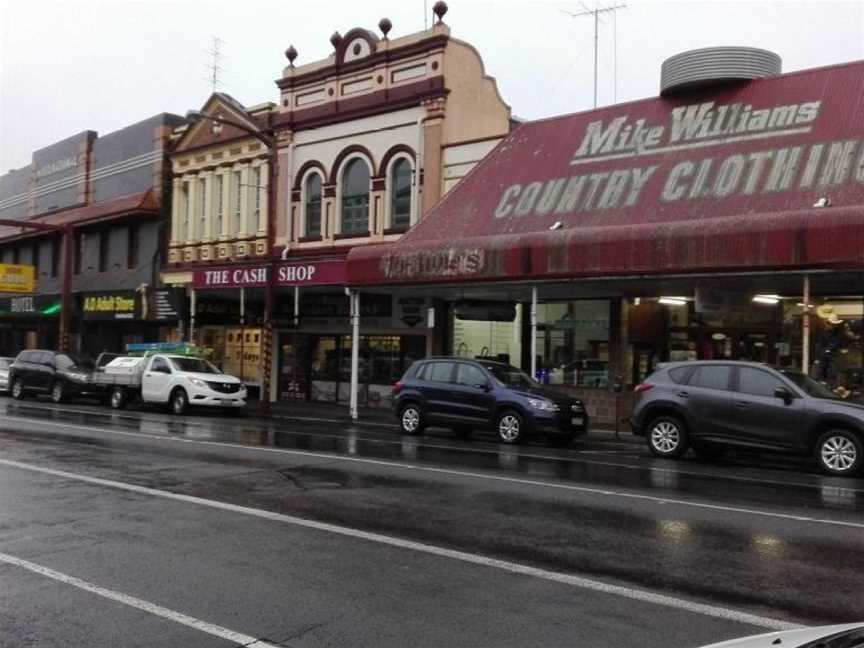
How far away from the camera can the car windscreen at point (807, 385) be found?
41.1ft

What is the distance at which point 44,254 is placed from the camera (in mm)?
41156

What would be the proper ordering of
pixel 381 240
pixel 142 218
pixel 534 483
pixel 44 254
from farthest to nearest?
pixel 44 254 → pixel 142 218 → pixel 381 240 → pixel 534 483

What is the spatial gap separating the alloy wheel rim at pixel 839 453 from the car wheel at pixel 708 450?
1.64 m

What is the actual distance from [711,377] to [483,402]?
4504 millimetres

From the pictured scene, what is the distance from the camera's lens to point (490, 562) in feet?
21.6

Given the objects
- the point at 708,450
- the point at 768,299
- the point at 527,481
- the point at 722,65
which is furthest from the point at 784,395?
the point at 722,65

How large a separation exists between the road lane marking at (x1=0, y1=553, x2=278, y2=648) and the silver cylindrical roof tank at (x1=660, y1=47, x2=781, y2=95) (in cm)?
1723

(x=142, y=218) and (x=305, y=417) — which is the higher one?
(x=142, y=218)

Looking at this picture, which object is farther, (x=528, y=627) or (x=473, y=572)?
(x=473, y=572)

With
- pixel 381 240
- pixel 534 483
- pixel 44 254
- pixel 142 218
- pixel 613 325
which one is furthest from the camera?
pixel 44 254

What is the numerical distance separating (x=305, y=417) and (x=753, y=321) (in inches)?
454

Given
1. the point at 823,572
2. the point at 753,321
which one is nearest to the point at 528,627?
the point at 823,572

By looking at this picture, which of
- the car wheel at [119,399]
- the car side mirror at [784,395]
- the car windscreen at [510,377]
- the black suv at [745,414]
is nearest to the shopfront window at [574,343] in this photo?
the car windscreen at [510,377]

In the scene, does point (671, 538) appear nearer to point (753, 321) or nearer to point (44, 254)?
point (753, 321)
